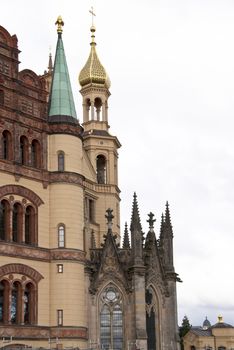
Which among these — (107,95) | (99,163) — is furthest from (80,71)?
(99,163)

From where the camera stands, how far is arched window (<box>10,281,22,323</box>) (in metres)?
48.1

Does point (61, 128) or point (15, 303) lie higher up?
point (61, 128)

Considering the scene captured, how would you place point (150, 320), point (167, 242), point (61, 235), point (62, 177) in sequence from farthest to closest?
point (167, 242) < point (150, 320) < point (62, 177) < point (61, 235)

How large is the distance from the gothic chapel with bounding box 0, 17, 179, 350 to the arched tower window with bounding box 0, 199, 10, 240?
2.6 inches

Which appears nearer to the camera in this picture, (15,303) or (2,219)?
(15,303)

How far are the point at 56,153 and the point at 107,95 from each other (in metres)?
16.2

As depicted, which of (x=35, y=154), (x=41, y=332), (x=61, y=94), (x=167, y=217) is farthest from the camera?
(x=167, y=217)

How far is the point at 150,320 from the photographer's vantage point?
2143 inches

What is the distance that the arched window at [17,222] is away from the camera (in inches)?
1940

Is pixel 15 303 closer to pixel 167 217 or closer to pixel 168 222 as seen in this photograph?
pixel 168 222

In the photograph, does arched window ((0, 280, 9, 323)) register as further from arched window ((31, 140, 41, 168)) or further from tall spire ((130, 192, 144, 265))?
tall spire ((130, 192, 144, 265))

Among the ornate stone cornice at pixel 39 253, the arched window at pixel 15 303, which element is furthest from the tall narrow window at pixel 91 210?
the arched window at pixel 15 303

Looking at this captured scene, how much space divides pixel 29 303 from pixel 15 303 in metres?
1.15

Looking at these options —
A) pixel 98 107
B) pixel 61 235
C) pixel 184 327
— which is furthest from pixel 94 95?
pixel 184 327
